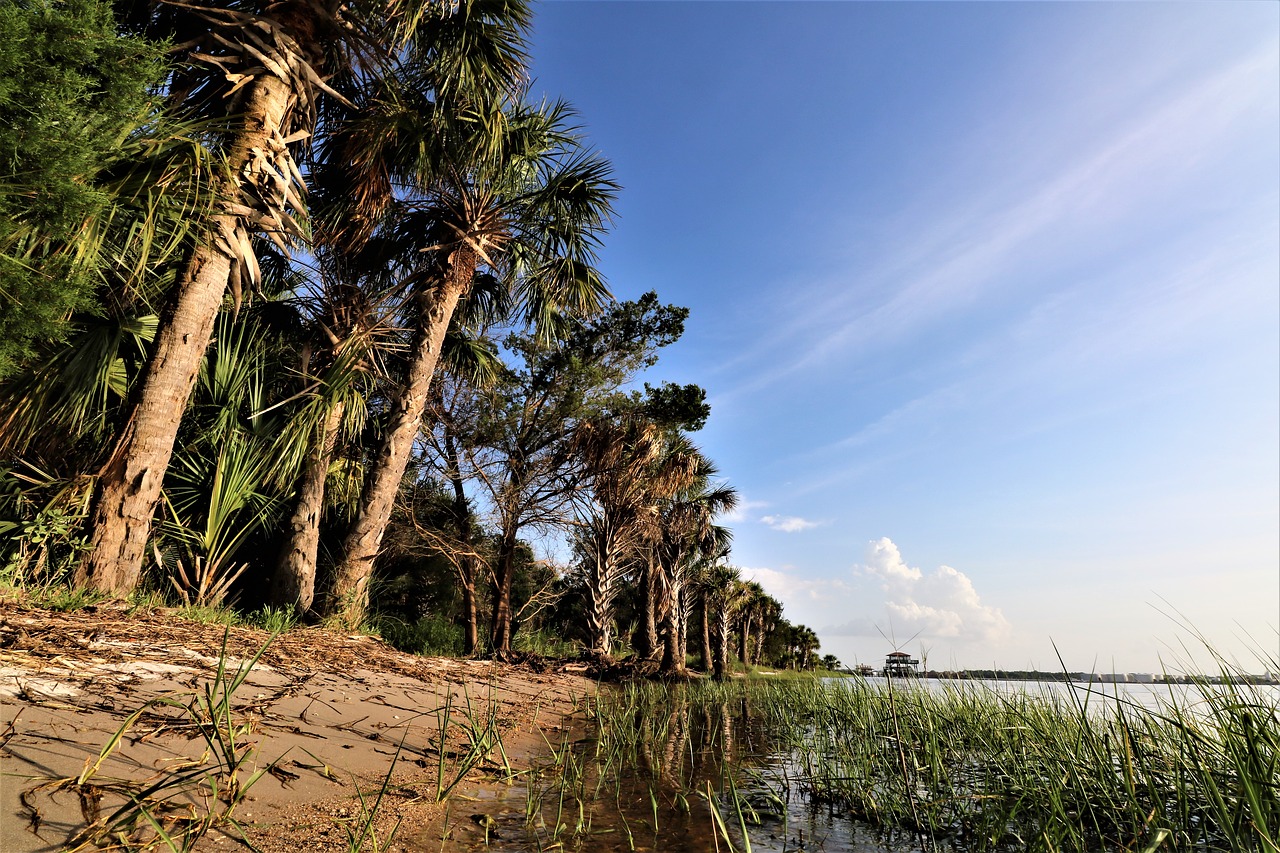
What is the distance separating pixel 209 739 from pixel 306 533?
20.2 feet

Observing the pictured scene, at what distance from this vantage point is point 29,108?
148 inches

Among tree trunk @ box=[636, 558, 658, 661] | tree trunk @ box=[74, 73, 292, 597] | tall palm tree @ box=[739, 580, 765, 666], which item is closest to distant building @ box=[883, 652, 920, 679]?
tree trunk @ box=[74, 73, 292, 597]

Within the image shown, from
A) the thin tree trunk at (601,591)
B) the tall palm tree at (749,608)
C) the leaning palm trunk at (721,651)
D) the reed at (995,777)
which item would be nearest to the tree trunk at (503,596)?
the thin tree trunk at (601,591)

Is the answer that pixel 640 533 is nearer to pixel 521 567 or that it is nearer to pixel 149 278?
pixel 521 567

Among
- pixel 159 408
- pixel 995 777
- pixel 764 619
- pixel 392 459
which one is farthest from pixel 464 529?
pixel 764 619

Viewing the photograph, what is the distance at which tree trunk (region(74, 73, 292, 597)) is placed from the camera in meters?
4.95

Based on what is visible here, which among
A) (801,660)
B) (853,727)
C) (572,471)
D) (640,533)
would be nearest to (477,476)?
(572,471)

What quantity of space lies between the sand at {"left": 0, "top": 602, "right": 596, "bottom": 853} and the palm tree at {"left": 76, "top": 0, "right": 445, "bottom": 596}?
45.4 inches

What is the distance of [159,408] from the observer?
5.25 metres

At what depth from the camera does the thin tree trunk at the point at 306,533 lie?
23.5 ft

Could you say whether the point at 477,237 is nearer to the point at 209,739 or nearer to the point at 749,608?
the point at 209,739

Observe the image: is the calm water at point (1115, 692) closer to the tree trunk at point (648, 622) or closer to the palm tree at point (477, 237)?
the palm tree at point (477, 237)

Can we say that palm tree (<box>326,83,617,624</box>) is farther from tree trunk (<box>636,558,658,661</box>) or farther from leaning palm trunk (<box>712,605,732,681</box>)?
leaning palm trunk (<box>712,605,732,681</box>)

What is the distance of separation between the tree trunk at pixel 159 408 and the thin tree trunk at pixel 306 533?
208 cm
